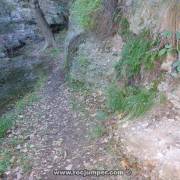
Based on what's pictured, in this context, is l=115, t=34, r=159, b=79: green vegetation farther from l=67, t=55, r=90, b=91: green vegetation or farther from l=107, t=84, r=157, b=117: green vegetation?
l=67, t=55, r=90, b=91: green vegetation

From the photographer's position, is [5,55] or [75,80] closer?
[75,80]

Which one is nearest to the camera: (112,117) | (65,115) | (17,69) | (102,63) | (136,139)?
(136,139)

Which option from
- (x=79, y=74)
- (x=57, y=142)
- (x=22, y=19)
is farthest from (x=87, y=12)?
(x=22, y=19)

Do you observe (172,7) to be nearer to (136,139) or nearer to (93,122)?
(136,139)

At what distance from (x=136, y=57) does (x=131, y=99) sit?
2.31 ft

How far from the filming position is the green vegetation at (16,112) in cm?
626

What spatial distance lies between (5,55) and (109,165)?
1005 centimetres

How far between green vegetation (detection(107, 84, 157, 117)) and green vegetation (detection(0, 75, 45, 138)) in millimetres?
2096

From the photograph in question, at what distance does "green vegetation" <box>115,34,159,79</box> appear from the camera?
15.8 feet

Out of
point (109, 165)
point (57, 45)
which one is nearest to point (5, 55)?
point (57, 45)

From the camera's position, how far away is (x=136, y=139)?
4180 mm

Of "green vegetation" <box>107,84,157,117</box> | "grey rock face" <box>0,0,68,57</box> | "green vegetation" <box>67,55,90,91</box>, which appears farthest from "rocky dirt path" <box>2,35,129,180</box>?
"grey rock face" <box>0,0,68,57</box>

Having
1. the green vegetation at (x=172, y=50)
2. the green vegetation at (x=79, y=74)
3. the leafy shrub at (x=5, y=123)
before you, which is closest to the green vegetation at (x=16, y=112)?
the leafy shrub at (x=5, y=123)

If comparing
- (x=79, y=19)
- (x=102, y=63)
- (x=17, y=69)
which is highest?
(x=79, y=19)
